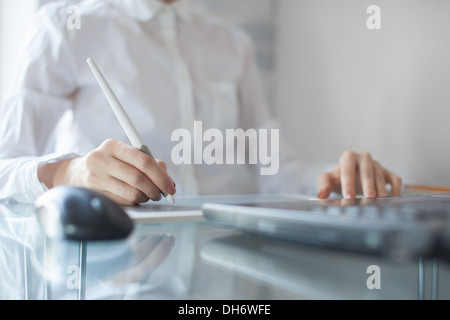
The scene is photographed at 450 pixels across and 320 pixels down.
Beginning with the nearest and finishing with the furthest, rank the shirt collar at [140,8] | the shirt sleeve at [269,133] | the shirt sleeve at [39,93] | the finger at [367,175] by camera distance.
Result: the finger at [367,175], the shirt sleeve at [39,93], the shirt collar at [140,8], the shirt sleeve at [269,133]

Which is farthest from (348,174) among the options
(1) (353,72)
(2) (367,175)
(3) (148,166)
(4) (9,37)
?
(4) (9,37)

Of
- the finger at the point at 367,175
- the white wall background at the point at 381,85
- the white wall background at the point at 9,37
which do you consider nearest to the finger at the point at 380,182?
the finger at the point at 367,175

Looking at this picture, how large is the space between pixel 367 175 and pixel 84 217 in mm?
342

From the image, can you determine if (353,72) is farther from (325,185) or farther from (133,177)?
(133,177)

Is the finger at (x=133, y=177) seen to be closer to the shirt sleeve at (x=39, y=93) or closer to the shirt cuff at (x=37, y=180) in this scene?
the shirt cuff at (x=37, y=180)

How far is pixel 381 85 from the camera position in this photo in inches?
26.3

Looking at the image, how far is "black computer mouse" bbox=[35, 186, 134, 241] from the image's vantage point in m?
0.20

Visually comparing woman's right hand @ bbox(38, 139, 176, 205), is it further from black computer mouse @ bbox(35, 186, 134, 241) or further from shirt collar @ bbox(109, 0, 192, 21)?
shirt collar @ bbox(109, 0, 192, 21)

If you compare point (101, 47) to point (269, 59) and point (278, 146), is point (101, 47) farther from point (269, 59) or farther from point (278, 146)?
point (269, 59)

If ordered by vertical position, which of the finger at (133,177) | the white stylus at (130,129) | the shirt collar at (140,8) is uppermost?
the shirt collar at (140,8)

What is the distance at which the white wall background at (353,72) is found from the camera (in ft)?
1.90

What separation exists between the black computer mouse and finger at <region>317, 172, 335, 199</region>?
0.27 m

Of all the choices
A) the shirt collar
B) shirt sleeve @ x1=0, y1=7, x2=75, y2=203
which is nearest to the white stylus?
shirt sleeve @ x1=0, y1=7, x2=75, y2=203
